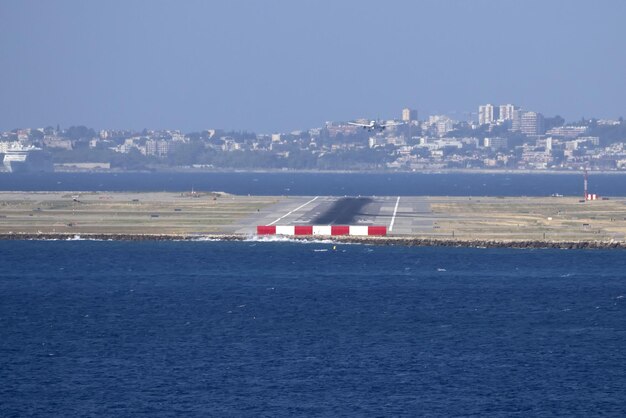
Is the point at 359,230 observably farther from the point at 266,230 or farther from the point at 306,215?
the point at 306,215

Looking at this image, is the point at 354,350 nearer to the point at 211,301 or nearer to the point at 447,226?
the point at 211,301

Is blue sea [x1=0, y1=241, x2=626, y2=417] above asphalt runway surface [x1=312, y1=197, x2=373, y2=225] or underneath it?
underneath

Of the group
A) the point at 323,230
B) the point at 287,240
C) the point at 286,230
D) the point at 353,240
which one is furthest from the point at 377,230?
the point at 286,230

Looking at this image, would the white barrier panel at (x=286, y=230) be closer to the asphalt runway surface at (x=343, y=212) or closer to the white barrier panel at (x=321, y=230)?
the white barrier panel at (x=321, y=230)

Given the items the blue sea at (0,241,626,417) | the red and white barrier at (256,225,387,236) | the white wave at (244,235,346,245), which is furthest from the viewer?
the red and white barrier at (256,225,387,236)

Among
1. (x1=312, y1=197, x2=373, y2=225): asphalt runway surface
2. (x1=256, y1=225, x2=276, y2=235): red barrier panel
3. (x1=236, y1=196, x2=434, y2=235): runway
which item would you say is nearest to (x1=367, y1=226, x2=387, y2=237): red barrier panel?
(x1=236, y1=196, x2=434, y2=235): runway

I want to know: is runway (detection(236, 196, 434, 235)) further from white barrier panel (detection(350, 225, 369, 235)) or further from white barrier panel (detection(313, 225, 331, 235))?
white barrier panel (detection(313, 225, 331, 235))

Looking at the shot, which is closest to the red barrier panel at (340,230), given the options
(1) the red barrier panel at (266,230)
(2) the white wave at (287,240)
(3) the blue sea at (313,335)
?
(2) the white wave at (287,240)
